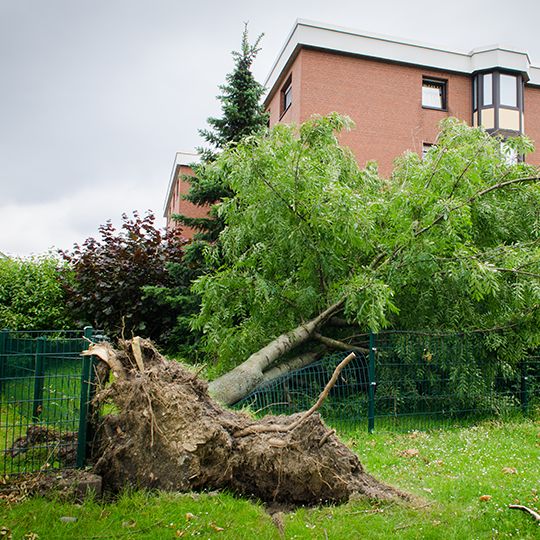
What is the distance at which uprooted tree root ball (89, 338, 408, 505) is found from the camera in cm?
444

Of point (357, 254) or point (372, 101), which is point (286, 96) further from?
point (357, 254)

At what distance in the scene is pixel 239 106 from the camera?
514 inches

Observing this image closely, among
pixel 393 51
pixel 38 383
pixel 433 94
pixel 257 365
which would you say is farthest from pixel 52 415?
pixel 433 94

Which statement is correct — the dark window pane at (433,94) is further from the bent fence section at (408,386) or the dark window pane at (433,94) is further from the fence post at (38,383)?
the fence post at (38,383)

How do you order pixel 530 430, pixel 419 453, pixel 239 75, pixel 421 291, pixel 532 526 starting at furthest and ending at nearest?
pixel 239 75, pixel 421 291, pixel 530 430, pixel 419 453, pixel 532 526

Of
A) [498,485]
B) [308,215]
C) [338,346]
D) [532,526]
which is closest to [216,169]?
[308,215]

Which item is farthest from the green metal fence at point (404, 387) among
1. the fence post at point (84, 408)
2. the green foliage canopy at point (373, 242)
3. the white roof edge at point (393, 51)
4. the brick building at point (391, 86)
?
the white roof edge at point (393, 51)

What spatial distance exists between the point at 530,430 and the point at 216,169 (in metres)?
5.87

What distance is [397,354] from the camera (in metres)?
7.89

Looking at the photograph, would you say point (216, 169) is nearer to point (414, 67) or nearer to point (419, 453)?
point (419, 453)

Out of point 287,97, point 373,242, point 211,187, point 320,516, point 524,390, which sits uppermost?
point 287,97

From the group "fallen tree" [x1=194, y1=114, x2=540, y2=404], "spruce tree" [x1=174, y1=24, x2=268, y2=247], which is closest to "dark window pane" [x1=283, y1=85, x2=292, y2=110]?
"spruce tree" [x1=174, y1=24, x2=268, y2=247]

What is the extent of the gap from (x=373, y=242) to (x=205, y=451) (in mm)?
4712

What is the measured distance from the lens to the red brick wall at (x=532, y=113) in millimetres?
22141
